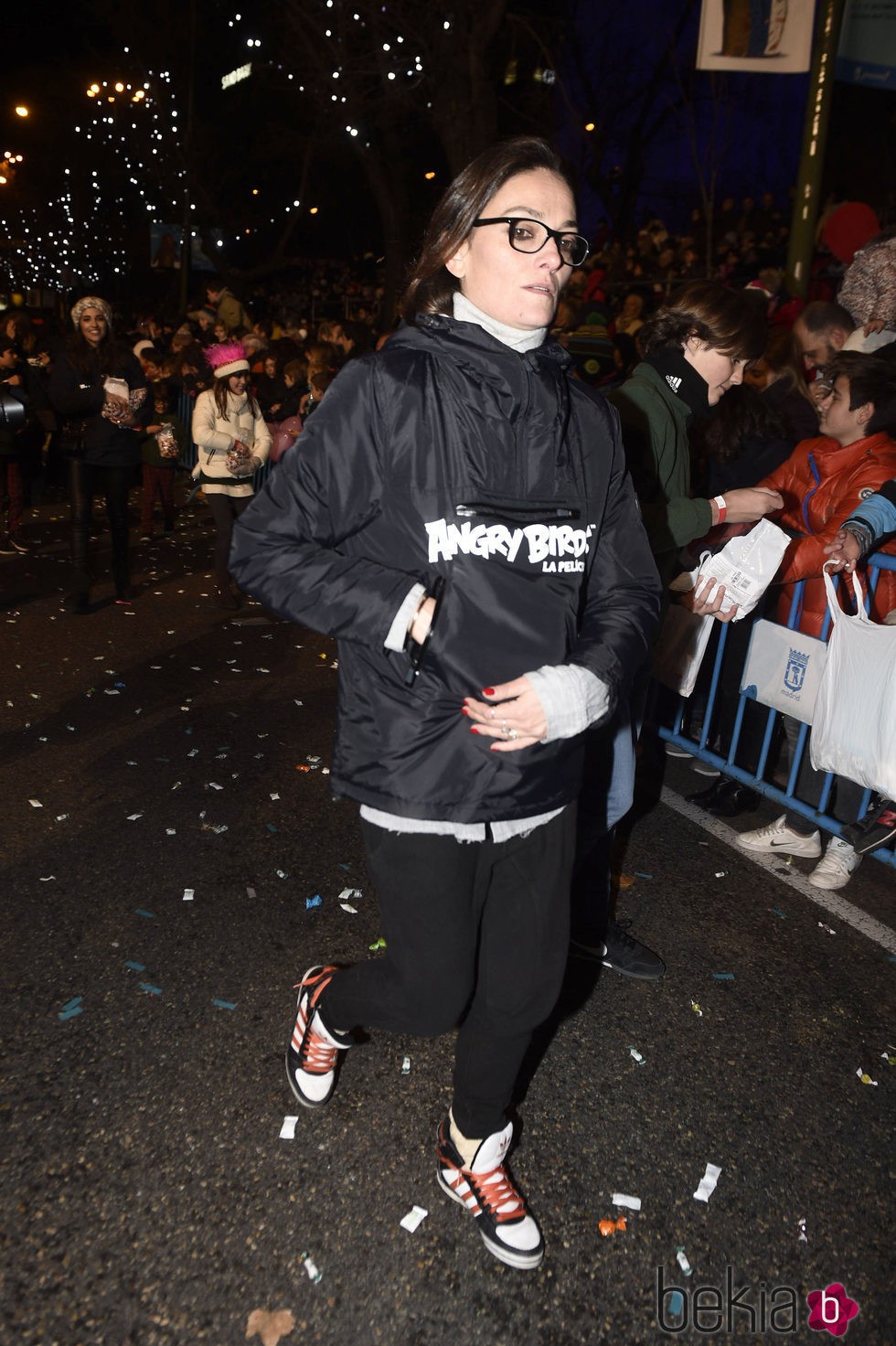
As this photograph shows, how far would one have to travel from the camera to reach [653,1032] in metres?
3.40

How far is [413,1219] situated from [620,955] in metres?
1.38

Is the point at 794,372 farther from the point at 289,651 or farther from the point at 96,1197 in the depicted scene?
the point at 96,1197

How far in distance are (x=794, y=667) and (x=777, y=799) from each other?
658mm

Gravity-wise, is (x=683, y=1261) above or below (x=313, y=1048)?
below

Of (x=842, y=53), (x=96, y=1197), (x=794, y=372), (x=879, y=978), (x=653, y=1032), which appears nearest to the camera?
(x=96, y=1197)

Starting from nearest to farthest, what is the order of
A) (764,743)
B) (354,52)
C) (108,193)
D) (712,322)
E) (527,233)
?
(527,233) → (712,322) → (764,743) → (354,52) → (108,193)

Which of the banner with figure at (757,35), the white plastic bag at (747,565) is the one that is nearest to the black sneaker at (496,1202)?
the white plastic bag at (747,565)

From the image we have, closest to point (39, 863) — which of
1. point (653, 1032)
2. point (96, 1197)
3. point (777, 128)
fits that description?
point (96, 1197)

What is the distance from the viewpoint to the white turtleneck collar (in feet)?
7.04

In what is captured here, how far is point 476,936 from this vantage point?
2.31 m

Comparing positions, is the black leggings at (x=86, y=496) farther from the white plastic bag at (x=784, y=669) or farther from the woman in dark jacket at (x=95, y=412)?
the white plastic bag at (x=784, y=669)

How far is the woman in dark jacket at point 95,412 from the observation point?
A: 7.66m

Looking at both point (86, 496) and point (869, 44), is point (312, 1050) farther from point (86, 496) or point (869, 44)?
point (869, 44)

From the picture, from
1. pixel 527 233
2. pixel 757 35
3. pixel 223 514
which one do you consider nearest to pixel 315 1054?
pixel 527 233
